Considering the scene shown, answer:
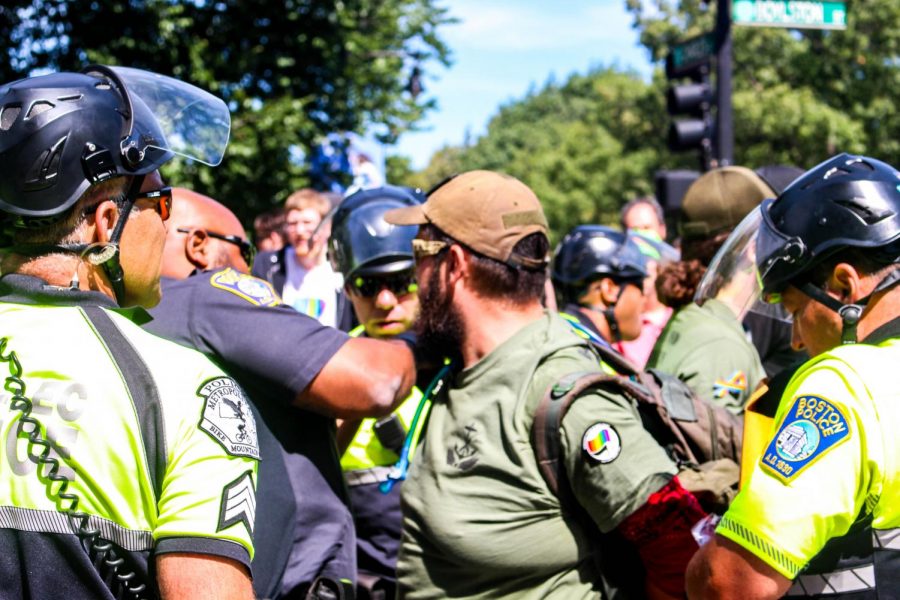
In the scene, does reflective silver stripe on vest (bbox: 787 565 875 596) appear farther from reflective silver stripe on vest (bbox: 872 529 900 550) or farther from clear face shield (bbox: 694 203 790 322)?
clear face shield (bbox: 694 203 790 322)

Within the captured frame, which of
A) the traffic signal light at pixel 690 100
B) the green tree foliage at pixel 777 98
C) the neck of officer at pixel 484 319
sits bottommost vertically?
the green tree foliage at pixel 777 98

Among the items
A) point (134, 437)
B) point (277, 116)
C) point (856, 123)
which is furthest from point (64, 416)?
point (856, 123)


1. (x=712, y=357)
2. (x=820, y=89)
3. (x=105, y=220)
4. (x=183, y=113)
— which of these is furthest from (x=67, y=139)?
(x=820, y=89)

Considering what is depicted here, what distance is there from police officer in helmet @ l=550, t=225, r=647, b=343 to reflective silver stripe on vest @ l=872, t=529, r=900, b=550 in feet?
9.06

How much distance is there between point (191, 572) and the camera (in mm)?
1561

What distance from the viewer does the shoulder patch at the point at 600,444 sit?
2322 millimetres

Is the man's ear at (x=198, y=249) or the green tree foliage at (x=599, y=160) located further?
the green tree foliage at (x=599, y=160)

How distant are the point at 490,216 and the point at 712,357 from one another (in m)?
1.22

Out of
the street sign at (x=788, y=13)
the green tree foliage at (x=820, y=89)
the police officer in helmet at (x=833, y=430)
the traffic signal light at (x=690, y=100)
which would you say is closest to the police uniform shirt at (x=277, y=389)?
the police officer in helmet at (x=833, y=430)

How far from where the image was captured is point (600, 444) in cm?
233

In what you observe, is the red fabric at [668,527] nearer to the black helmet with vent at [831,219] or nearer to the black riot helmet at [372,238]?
the black helmet with vent at [831,219]

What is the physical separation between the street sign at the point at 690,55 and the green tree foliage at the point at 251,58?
508 centimetres

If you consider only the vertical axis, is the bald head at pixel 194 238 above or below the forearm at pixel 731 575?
above

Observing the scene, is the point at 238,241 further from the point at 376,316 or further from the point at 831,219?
the point at 831,219
